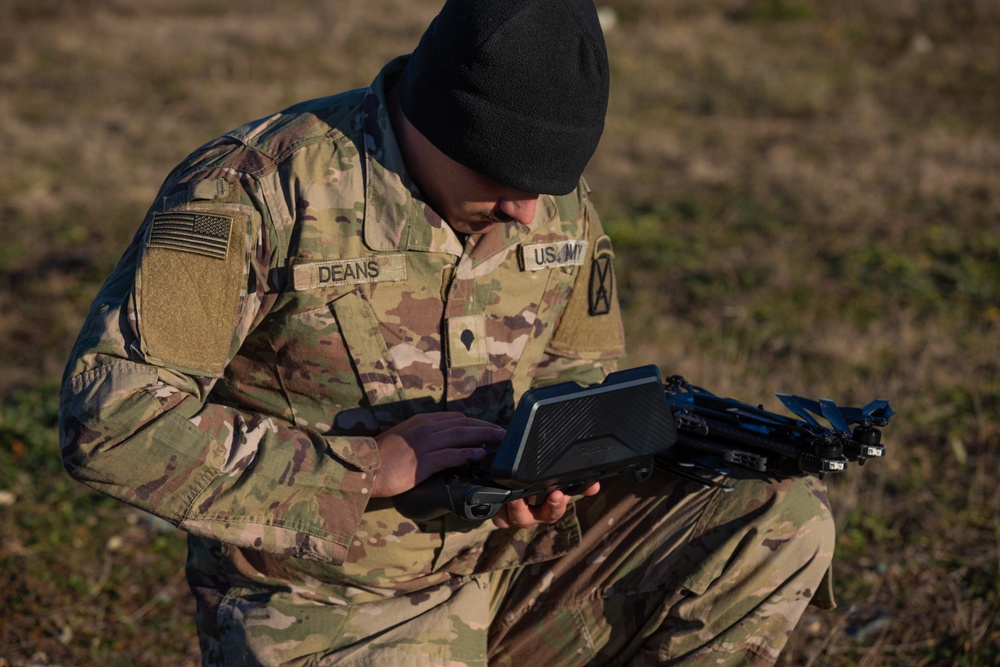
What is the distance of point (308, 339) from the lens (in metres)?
2.29

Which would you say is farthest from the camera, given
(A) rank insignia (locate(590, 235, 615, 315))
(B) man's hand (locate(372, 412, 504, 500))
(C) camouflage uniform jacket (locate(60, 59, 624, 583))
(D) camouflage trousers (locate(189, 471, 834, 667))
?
(A) rank insignia (locate(590, 235, 615, 315))

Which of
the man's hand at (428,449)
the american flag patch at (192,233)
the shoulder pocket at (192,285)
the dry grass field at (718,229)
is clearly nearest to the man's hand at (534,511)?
the man's hand at (428,449)

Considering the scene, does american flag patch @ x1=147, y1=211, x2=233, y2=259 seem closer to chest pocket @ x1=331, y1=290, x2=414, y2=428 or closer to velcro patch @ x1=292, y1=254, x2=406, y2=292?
velcro patch @ x1=292, y1=254, x2=406, y2=292

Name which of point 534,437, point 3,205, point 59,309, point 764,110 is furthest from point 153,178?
point 534,437

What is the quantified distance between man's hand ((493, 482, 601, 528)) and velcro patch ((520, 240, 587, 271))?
55 centimetres

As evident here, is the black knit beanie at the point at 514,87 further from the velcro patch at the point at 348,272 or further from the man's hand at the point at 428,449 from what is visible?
the man's hand at the point at 428,449

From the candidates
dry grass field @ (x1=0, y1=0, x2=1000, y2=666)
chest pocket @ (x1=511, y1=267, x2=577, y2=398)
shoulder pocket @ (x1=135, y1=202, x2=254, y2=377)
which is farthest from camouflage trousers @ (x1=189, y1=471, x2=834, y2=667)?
dry grass field @ (x1=0, y1=0, x2=1000, y2=666)

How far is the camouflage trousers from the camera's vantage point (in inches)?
90.0

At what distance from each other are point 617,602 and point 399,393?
68 centimetres

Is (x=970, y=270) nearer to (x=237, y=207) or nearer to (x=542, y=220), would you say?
(x=542, y=220)

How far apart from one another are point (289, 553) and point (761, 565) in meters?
0.99

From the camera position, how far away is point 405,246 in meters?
2.34

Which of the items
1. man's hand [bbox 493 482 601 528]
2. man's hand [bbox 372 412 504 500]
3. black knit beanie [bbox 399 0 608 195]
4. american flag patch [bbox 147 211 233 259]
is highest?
black knit beanie [bbox 399 0 608 195]

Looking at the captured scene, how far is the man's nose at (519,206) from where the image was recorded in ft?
7.40
